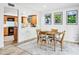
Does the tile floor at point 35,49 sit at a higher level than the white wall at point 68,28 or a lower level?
→ lower

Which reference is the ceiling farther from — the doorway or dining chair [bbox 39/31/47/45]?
dining chair [bbox 39/31/47/45]

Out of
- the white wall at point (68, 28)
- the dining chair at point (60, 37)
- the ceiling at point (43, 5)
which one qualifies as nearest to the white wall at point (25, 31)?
the ceiling at point (43, 5)

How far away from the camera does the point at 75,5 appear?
278cm

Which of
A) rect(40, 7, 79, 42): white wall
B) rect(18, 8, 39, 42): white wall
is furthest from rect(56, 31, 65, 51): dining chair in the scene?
rect(18, 8, 39, 42): white wall

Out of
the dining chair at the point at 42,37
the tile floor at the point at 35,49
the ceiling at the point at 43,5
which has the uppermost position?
the ceiling at the point at 43,5

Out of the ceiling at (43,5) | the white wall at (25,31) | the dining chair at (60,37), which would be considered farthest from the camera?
the white wall at (25,31)

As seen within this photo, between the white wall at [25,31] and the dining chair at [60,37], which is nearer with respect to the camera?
the dining chair at [60,37]

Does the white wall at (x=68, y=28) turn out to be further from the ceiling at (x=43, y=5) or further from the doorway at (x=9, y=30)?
the doorway at (x=9, y=30)

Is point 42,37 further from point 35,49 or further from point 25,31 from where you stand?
point 25,31

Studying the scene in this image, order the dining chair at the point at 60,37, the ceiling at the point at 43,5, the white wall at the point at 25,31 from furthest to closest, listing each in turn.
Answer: the white wall at the point at 25,31
the dining chair at the point at 60,37
the ceiling at the point at 43,5

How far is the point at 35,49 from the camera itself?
3.02 metres

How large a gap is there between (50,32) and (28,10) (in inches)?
29.3

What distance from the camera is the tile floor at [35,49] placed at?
2889 millimetres
